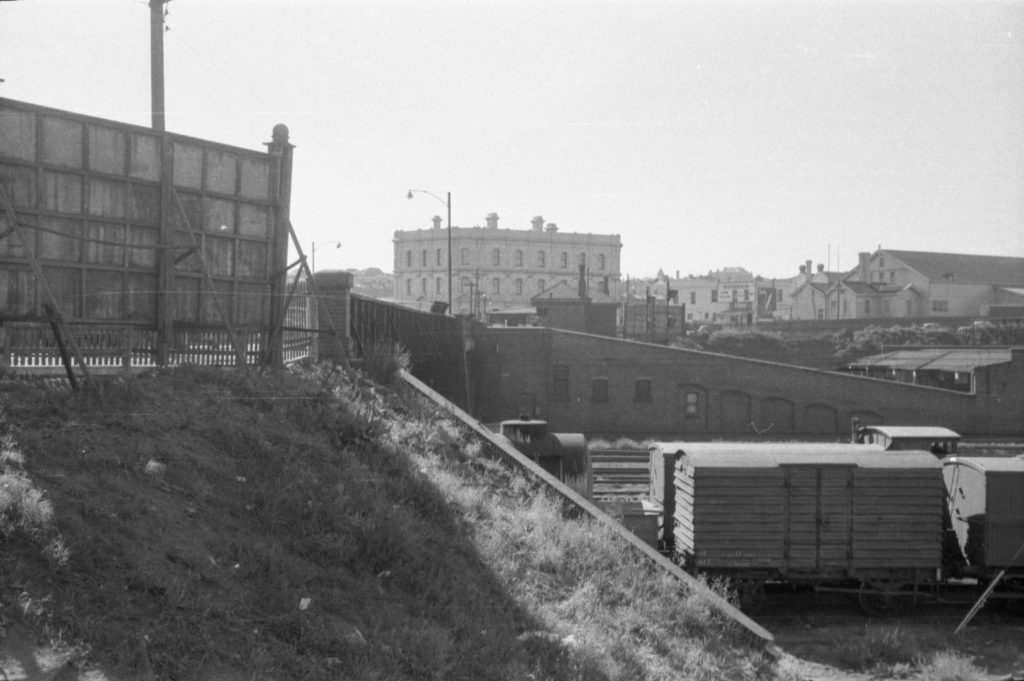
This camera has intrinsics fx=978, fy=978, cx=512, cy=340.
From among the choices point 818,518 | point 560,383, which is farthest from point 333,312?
point 560,383

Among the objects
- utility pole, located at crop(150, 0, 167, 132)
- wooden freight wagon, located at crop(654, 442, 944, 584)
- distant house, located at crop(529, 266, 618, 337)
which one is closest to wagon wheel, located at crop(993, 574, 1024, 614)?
wooden freight wagon, located at crop(654, 442, 944, 584)

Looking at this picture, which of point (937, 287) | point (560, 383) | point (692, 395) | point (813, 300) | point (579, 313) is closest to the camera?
point (692, 395)

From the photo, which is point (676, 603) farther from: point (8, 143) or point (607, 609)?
point (8, 143)

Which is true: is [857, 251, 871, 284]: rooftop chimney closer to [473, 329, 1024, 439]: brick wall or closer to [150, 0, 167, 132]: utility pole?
[473, 329, 1024, 439]: brick wall

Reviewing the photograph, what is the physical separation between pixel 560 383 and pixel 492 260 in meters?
47.1

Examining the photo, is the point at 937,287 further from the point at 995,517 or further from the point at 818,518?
the point at 818,518

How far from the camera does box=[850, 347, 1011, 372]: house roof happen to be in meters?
51.0

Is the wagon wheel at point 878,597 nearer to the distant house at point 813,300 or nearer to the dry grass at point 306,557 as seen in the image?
the dry grass at point 306,557

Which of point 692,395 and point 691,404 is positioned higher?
point 692,395

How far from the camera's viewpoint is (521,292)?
100 metres

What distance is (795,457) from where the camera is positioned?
17578 mm

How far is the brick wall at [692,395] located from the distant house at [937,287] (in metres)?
39.7

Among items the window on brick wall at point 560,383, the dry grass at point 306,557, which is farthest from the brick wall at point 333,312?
the window on brick wall at point 560,383

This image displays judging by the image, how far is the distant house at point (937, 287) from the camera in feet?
281
